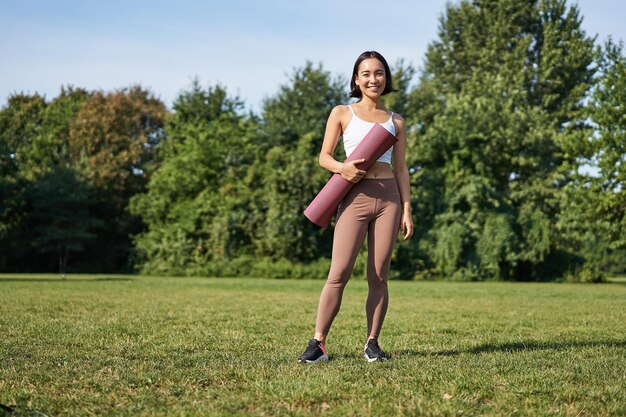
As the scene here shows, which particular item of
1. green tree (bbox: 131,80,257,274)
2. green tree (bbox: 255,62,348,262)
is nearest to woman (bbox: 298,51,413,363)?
green tree (bbox: 255,62,348,262)

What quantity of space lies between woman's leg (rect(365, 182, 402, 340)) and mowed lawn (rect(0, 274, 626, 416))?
1.43 ft

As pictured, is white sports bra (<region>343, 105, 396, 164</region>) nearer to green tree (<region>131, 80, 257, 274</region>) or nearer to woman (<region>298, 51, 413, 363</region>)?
woman (<region>298, 51, 413, 363</region>)

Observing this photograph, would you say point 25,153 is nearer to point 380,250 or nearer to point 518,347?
point 518,347

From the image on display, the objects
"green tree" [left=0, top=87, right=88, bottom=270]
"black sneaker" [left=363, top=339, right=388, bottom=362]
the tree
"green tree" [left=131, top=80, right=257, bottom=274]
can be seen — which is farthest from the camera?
the tree

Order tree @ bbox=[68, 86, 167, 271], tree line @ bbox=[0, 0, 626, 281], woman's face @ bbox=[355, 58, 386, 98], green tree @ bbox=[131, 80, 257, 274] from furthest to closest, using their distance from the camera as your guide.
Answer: tree @ bbox=[68, 86, 167, 271] → green tree @ bbox=[131, 80, 257, 274] → tree line @ bbox=[0, 0, 626, 281] → woman's face @ bbox=[355, 58, 386, 98]

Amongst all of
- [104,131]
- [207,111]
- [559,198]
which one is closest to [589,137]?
[559,198]

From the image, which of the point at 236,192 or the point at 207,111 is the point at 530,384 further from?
the point at 207,111

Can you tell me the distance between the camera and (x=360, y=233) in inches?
237

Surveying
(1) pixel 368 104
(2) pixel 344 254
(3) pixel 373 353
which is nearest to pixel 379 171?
(1) pixel 368 104

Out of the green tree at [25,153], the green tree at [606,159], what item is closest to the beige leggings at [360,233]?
the green tree at [606,159]

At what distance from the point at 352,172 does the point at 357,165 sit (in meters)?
0.07

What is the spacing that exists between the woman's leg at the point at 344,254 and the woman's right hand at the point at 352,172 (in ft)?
0.74

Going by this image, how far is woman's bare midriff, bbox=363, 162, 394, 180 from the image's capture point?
5.99 metres

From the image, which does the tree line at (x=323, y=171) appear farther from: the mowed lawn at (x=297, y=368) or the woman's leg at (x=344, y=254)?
the woman's leg at (x=344, y=254)
